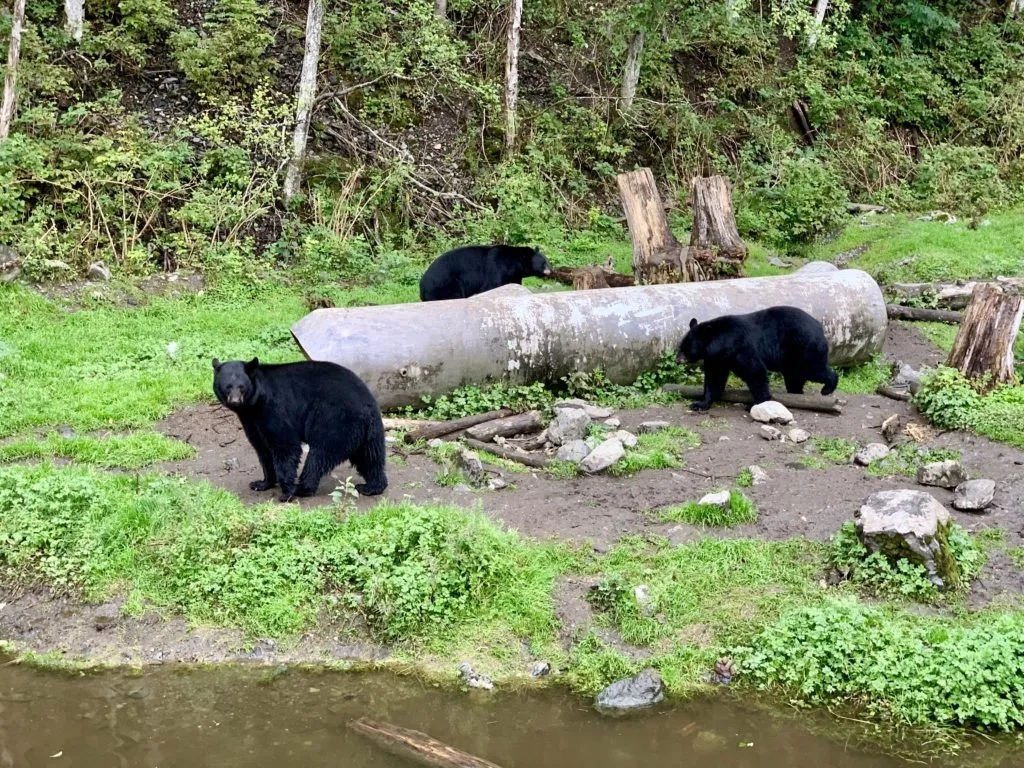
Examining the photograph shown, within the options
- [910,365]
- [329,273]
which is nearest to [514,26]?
[329,273]

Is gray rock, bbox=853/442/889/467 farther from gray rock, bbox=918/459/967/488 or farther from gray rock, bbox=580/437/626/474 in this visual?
gray rock, bbox=580/437/626/474

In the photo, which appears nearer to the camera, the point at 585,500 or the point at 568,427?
the point at 585,500

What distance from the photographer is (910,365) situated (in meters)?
11.3

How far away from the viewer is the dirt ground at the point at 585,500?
5961 millimetres

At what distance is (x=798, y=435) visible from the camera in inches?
355

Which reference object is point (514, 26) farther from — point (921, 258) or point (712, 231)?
point (921, 258)

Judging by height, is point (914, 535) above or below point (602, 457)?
above

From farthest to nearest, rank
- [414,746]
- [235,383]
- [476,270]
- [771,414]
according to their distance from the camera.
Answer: [476,270], [771,414], [235,383], [414,746]

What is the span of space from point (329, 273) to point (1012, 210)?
13.5 m

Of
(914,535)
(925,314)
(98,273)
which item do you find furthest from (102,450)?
(925,314)

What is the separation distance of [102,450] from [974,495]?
7071 millimetres

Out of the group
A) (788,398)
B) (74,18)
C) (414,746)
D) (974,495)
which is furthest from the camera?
(74,18)

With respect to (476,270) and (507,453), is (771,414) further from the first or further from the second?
(476,270)

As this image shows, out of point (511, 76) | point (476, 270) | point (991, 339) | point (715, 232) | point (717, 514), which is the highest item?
point (511, 76)
